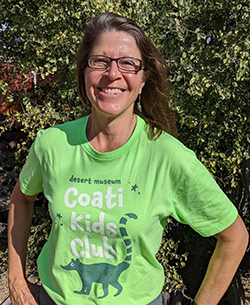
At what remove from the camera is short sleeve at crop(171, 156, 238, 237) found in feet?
3.77

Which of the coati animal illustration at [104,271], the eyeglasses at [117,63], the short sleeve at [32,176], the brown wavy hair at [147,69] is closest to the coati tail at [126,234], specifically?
the coati animal illustration at [104,271]

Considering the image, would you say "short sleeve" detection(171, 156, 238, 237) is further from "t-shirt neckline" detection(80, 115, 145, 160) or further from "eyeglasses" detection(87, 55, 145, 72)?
"eyeglasses" detection(87, 55, 145, 72)

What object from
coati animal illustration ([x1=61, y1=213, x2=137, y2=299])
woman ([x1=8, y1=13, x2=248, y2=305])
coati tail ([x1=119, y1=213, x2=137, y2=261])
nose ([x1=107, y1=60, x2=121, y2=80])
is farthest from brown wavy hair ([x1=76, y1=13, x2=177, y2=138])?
coati animal illustration ([x1=61, y1=213, x2=137, y2=299])

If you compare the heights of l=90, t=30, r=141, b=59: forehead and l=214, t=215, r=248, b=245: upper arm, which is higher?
l=90, t=30, r=141, b=59: forehead

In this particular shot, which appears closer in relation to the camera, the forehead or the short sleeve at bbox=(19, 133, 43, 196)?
the forehead

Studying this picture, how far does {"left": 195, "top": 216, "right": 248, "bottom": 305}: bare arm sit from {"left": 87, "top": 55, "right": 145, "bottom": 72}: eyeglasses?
73 centimetres

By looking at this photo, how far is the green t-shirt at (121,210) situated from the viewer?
1157mm

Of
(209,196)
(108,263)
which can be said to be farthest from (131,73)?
(108,263)

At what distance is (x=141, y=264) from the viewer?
1203mm

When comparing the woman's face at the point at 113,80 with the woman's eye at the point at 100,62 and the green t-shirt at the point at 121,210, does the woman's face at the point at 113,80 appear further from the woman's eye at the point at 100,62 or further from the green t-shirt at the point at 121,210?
the green t-shirt at the point at 121,210

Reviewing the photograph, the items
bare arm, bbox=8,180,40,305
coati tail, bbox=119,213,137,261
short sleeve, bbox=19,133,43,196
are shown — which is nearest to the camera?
coati tail, bbox=119,213,137,261

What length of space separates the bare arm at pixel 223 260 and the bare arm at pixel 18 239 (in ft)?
2.65

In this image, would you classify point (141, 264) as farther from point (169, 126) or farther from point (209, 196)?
point (169, 126)

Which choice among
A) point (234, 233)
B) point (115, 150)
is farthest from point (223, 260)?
point (115, 150)
